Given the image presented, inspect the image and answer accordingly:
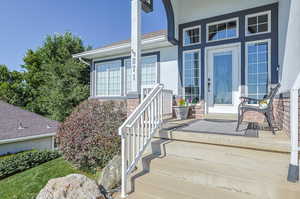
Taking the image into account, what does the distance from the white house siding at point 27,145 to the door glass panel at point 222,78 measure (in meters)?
A: 9.99

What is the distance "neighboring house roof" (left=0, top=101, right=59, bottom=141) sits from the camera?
325 inches

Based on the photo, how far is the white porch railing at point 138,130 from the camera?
219 cm

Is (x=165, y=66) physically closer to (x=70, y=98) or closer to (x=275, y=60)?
(x=275, y=60)

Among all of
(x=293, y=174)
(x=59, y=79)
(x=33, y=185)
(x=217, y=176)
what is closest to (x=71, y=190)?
(x=217, y=176)

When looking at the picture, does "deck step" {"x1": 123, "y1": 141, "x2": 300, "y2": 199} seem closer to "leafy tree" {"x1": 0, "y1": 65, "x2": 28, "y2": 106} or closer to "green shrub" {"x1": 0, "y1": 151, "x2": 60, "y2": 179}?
"green shrub" {"x1": 0, "y1": 151, "x2": 60, "y2": 179}

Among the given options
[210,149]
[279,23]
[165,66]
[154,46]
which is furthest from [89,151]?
[279,23]

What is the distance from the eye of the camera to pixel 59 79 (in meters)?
11.3

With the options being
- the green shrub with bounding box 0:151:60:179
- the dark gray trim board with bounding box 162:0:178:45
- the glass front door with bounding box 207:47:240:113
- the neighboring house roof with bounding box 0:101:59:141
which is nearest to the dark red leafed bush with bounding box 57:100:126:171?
the glass front door with bounding box 207:47:240:113

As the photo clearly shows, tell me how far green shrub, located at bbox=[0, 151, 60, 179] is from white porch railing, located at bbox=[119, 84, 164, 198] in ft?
19.9

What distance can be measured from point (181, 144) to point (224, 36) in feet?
12.7

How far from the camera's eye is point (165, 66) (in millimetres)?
6000

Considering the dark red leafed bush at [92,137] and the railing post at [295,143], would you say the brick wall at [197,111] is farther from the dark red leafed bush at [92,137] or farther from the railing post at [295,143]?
the railing post at [295,143]

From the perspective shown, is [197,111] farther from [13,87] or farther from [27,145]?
[13,87]

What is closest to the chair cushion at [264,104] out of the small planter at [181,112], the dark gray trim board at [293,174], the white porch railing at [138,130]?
the dark gray trim board at [293,174]
